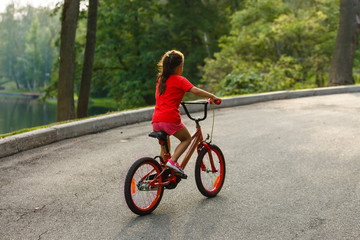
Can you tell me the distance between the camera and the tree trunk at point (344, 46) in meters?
17.7

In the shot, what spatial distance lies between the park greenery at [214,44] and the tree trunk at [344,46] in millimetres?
1347

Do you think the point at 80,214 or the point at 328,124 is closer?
the point at 80,214

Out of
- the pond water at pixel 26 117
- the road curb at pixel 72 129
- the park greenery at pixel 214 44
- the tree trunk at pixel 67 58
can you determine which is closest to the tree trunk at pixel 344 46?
the park greenery at pixel 214 44

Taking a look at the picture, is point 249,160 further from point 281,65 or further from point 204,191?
point 281,65

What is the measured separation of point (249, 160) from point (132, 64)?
2631cm

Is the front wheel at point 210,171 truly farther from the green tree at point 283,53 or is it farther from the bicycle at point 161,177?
the green tree at point 283,53

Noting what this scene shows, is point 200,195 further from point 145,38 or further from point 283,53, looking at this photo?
point 145,38

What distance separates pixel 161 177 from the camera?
4.32 m

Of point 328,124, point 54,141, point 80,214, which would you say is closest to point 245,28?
point 328,124

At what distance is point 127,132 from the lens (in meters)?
8.55

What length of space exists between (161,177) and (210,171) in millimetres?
733

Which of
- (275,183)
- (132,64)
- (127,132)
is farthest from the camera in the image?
(132,64)

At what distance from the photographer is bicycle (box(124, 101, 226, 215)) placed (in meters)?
4.06

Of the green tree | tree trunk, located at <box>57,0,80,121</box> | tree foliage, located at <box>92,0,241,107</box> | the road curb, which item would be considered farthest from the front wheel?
tree foliage, located at <box>92,0,241,107</box>
